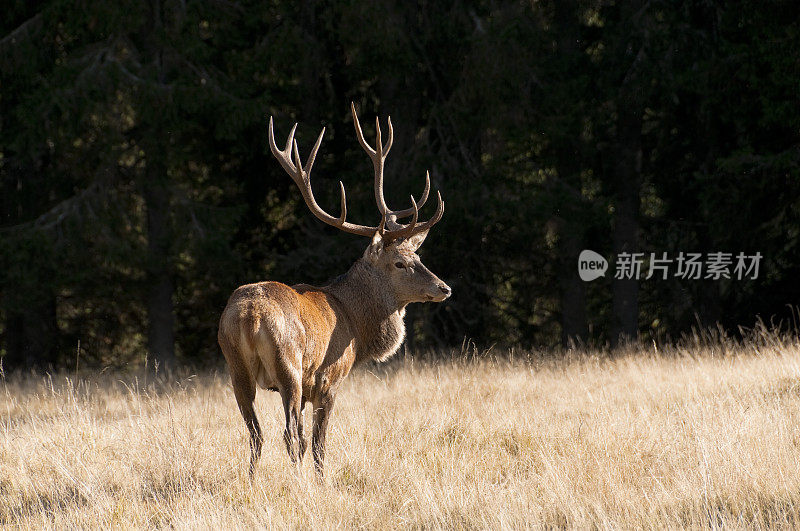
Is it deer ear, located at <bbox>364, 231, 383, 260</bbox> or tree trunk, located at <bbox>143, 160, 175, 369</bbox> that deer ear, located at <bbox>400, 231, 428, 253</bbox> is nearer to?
deer ear, located at <bbox>364, 231, 383, 260</bbox>

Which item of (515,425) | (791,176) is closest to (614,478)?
(515,425)

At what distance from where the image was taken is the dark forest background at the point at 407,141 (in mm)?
12117

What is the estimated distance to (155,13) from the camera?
1266 cm

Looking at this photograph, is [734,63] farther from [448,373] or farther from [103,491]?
[103,491]

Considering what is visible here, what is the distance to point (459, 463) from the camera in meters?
5.77

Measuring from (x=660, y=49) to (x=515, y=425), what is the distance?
24.9ft

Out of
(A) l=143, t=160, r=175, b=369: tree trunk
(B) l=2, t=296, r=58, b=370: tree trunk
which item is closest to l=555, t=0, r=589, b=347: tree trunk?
(A) l=143, t=160, r=175, b=369: tree trunk

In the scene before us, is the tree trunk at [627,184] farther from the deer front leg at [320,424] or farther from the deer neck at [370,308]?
the deer front leg at [320,424]

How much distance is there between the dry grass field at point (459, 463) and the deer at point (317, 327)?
1.27 ft

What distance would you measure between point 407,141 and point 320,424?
8.25 m

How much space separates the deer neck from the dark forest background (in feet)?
17.2

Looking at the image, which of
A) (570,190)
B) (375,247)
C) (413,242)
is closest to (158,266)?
(570,190)

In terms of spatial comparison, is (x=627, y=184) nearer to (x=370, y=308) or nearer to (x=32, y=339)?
(x=370, y=308)

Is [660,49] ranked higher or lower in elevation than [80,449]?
higher
